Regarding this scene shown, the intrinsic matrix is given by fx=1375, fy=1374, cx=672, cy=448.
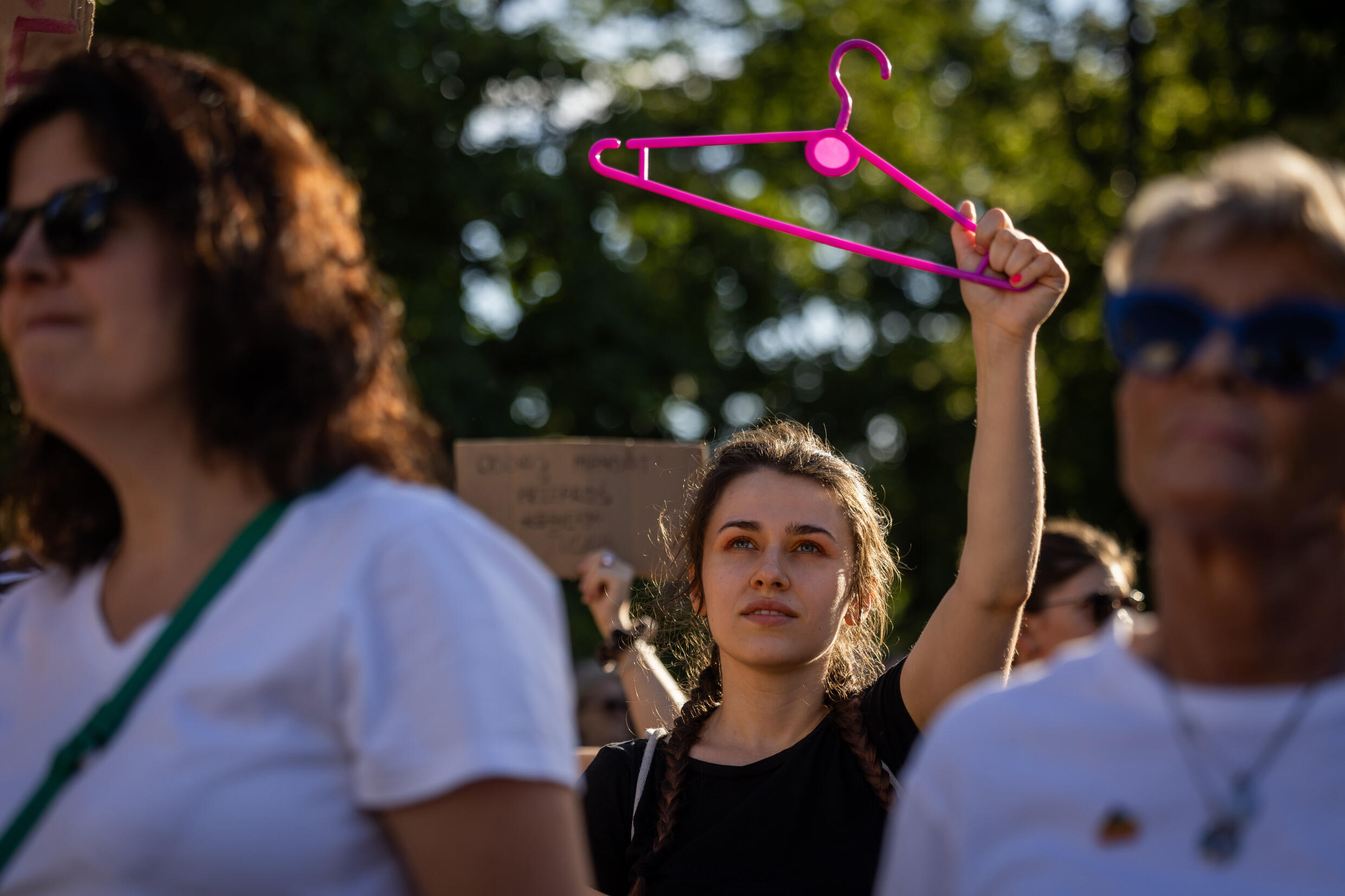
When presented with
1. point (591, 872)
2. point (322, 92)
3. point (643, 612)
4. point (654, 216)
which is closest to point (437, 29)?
point (322, 92)

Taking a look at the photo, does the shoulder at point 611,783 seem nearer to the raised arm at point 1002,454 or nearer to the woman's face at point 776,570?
the woman's face at point 776,570

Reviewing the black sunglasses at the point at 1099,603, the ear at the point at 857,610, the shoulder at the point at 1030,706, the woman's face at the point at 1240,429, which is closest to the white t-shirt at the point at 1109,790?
the shoulder at the point at 1030,706

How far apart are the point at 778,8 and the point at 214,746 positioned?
1568cm

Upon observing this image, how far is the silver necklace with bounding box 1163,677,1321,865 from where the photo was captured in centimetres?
127

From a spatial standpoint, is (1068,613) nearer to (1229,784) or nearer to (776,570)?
(776,570)

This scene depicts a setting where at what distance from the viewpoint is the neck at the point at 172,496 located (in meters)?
1.49

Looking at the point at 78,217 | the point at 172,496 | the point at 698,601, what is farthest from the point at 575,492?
the point at 78,217

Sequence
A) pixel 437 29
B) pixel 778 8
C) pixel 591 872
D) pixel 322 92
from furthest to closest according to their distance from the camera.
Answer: pixel 778 8
pixel 437 29
pixel 322 92
pixel 591 872

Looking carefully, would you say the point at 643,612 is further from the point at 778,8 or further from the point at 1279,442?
the point at 778,8

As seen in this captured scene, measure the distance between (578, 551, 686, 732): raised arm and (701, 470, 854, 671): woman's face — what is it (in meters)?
0.36

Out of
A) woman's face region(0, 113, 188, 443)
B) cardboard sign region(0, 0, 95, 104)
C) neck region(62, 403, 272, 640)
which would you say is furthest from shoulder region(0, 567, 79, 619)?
cardboard sign region(0, 0, 95, 104)

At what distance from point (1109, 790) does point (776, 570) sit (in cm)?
165

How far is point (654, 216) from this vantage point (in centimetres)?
1399

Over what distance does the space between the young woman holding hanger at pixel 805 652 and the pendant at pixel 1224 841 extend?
1.10 meters
